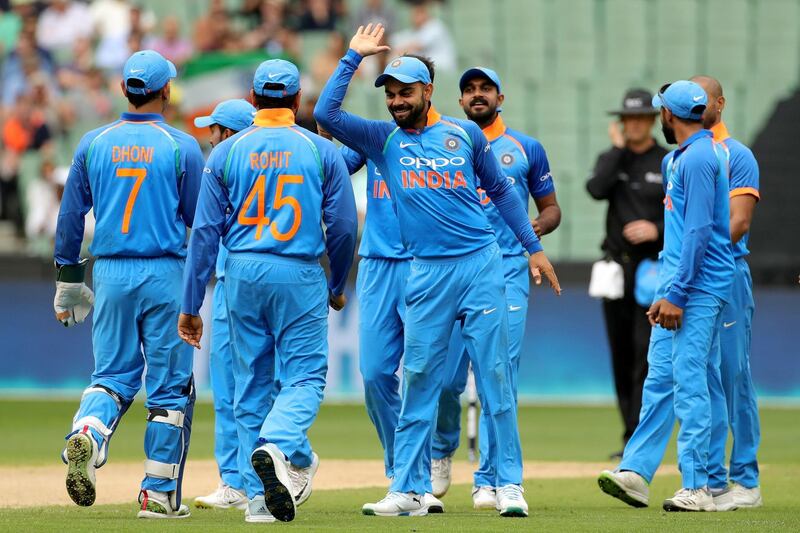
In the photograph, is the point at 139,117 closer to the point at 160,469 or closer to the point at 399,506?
the point at 160,469

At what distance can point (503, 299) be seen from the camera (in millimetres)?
8086

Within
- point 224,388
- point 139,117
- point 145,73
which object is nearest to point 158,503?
point 224,388

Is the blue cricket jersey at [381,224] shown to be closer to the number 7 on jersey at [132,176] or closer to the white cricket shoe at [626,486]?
the number 7 on jersey at [132,176]

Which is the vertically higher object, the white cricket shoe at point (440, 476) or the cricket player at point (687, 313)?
the cricket player at point (687, 313)

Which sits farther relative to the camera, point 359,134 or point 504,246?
point 504,246

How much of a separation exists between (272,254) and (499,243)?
7.33 feet

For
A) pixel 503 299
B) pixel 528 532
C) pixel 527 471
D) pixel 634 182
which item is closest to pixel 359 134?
pixel 503 299

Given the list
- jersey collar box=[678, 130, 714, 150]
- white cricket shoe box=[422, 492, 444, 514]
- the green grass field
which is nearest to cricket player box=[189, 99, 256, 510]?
the green grass field

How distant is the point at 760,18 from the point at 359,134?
50.5 ft

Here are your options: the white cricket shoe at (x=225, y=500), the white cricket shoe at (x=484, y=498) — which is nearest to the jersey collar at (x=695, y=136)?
the white cricket shoe at (x=484, y=498)

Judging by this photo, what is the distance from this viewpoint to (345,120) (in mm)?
7984

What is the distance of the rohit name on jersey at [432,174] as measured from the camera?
7957mm

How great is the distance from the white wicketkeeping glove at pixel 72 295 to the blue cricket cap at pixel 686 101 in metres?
3.47

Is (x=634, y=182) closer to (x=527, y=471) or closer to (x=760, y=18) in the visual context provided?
(x=527, y=471)
